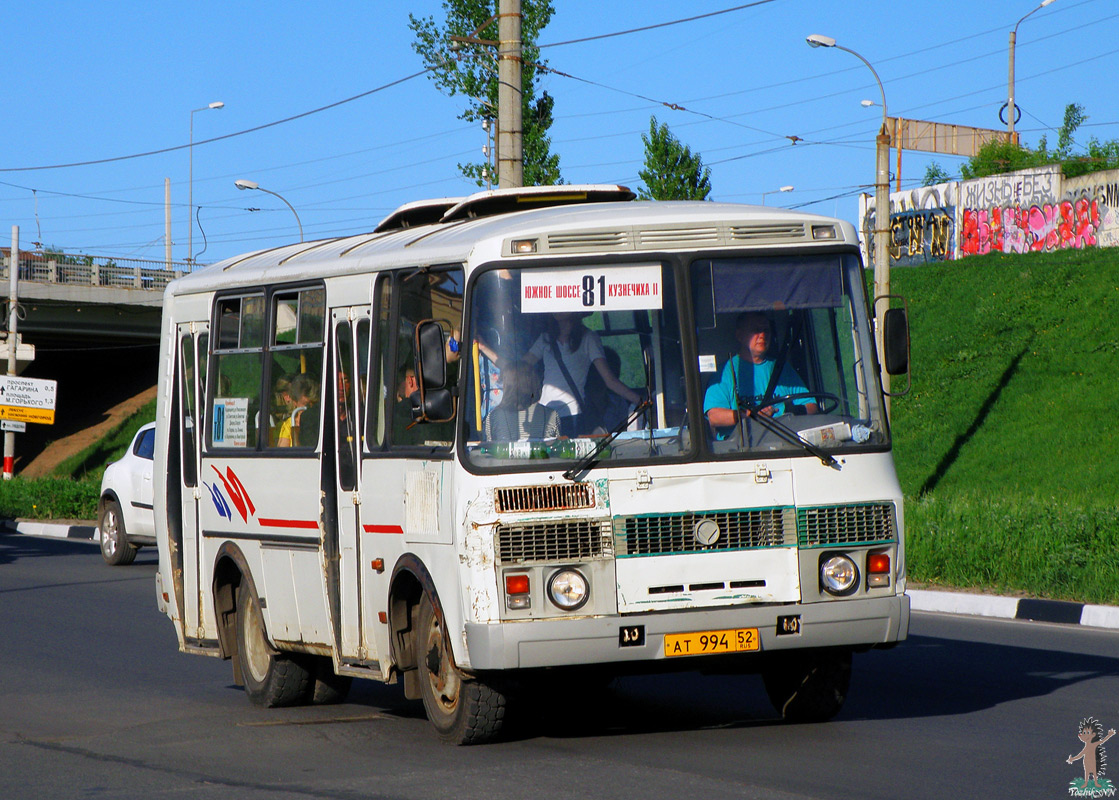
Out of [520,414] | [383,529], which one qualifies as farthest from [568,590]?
[383,529]

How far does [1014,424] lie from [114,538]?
18.8 metres

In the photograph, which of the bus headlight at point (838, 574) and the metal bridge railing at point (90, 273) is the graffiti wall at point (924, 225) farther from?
the bus headlight at point (838, 574)

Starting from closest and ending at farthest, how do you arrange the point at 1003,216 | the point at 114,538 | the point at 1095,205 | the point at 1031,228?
1. the point at 114,538
2. the point at 1095,205
3. the point at 1031,228
4. the point at 1003,216

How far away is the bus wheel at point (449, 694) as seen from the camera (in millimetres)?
7230

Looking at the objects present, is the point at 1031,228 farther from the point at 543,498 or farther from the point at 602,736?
the point at 543,498

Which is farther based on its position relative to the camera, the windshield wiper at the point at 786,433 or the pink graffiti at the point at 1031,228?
the pink graffiti at the point at 1031,228

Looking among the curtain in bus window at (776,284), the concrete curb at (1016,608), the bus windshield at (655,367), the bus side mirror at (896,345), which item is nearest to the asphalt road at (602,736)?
the concrete curb at (1016,608)

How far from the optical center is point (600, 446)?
7020 mm

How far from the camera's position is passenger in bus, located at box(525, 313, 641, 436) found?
7074 mm

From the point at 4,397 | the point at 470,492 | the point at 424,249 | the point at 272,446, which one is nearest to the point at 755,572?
the point at 470,492

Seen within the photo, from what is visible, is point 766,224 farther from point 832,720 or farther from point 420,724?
point 420,724

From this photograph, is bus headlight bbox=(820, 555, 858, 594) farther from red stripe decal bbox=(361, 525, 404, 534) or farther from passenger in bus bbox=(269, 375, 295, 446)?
passenger in bus bbox=(269, 375, 295, 446)

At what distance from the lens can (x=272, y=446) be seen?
9047 mm
